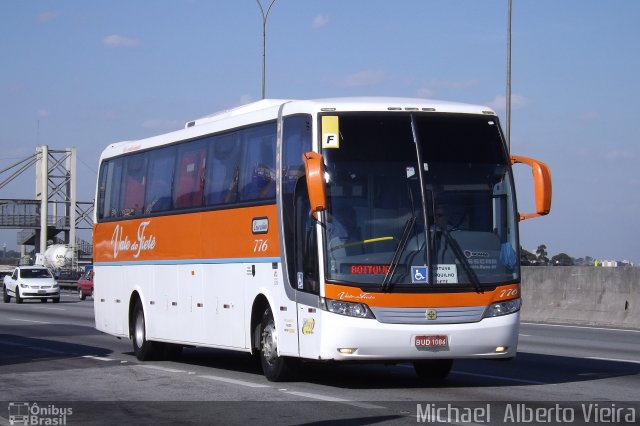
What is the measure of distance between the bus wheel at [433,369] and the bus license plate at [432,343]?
1674mm

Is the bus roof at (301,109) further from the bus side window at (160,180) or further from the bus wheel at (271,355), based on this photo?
the bus wheel at (271,355)

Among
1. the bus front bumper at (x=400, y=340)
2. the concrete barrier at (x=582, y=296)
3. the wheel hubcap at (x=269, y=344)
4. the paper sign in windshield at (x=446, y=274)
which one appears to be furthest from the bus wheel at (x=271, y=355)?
the concrete barrier at (x=582, y=296)

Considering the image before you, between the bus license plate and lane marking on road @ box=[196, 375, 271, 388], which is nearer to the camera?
the bus license plate

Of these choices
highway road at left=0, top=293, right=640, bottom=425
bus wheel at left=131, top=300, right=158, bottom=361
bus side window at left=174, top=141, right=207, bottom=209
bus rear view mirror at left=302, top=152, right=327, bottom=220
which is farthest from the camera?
bus wheel at left=131, top=300, right=158, bottom=361

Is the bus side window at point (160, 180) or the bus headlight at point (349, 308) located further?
the bus side window at point (160, 180)

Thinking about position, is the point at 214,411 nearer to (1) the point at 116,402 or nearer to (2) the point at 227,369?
(1) the point at 116,402

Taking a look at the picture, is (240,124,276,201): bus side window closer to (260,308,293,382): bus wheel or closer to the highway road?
(260,308,293,382): bus wheel

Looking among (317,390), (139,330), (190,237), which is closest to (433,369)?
(317,390)

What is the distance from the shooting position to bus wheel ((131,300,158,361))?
62.2 feet

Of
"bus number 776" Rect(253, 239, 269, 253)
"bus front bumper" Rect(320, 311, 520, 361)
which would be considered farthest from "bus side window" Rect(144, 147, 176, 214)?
"bus front bumper" Rect(320, 311, 520, 361)

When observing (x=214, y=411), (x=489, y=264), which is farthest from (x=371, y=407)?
(x=489, y=264)

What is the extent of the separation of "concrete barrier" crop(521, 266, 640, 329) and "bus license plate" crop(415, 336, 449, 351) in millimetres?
14502

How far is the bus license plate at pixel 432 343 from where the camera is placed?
12922mm

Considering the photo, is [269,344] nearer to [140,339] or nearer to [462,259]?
[462,259]
